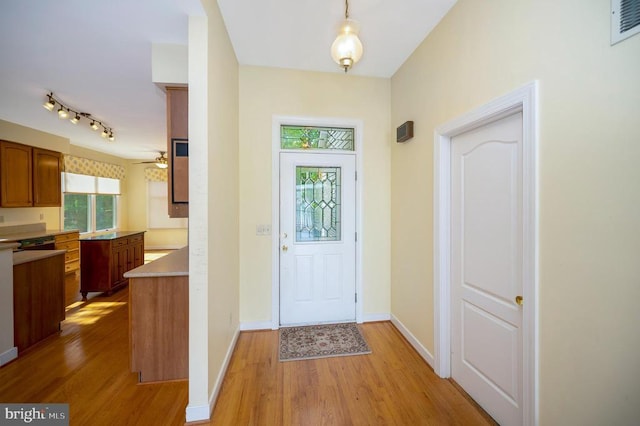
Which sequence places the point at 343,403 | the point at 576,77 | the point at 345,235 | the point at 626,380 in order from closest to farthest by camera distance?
the point at 626,380
the point at 576,77
the point at 343,403
the point at 345,235

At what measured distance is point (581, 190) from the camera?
1044 millimetres

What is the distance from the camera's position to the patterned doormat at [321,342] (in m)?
2.28

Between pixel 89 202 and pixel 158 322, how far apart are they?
603 cm

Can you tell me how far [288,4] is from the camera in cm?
184

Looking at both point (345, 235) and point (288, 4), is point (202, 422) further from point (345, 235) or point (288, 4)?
point (288, 4)

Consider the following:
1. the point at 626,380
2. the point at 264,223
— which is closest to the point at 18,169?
the point at 264,223

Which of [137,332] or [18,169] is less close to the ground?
[18,169]

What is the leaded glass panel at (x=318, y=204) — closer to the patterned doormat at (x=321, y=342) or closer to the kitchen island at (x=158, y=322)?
the patterned doormat at (x=321, y=342)

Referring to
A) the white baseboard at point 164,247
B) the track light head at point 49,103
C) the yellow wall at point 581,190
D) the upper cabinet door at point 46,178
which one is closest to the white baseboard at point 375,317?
the yellow wall at point 581,190

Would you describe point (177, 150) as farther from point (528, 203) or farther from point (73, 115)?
point (73, 115)

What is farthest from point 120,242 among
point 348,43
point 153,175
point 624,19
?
point 624,19

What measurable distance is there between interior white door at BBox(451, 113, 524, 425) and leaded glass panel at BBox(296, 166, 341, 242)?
1.28 meters

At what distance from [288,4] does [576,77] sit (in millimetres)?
1893

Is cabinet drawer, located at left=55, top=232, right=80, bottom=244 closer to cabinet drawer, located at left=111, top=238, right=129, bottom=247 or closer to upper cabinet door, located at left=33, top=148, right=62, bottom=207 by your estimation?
upper cabinet door, located at left=33, top=148, right=62, bottom=207
